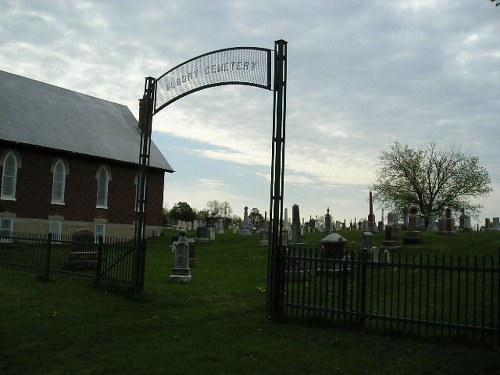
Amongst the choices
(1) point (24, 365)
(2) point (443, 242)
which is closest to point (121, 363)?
(1) point (24, 365)

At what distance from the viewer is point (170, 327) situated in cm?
920

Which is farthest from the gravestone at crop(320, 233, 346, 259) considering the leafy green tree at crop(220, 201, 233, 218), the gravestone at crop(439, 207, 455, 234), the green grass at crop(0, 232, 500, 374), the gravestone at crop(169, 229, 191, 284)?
the leafy green tree at crop(220, 201, 233, 218)

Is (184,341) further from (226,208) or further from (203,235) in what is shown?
(226,208)

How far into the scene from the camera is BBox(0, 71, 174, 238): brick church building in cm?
2883

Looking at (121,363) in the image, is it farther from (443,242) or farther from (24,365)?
(443,242)

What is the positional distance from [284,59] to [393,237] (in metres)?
14.8

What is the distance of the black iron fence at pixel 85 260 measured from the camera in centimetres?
1231

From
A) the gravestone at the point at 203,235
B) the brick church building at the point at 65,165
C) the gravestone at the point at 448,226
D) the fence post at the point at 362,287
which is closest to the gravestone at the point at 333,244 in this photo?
the fence post at the point at 362,287

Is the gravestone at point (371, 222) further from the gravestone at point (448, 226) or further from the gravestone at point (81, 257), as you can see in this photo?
the gravestone at point (81, 257)

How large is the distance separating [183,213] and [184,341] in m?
60.3

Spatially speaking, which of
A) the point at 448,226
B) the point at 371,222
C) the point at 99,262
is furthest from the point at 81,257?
the point at 371,222

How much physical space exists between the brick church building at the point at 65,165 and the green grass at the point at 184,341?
56.4 ft

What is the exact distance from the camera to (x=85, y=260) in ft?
49.4

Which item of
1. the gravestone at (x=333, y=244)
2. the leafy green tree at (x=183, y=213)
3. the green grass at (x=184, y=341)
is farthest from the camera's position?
the leafy green tree at (x=183, y=213)
